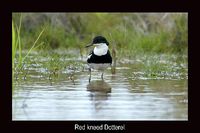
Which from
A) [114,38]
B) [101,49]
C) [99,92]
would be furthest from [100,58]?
[114,38]

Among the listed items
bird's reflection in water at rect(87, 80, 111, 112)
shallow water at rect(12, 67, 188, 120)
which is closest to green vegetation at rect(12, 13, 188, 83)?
shallow water at rect(12, 67, 188, 120)

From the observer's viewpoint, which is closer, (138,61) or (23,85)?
(23,85)

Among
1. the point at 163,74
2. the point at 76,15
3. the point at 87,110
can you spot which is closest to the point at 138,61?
the point at 163,74

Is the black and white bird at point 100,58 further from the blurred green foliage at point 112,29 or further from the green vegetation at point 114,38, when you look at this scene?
the blurred green foliage at point 112,29

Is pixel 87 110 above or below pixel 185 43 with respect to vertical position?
below

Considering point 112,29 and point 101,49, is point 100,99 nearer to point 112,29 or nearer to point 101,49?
point 101,49

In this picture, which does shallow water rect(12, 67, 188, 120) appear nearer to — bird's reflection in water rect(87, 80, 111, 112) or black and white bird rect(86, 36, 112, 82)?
bird's reflection in water rect(87, 80, 111, 112)

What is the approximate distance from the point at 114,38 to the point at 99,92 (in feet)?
27.4

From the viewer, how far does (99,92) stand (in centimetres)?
1152

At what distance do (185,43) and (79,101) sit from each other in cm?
847

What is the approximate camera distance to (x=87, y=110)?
9734 millimetres

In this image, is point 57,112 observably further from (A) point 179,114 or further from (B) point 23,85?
(B) point 23,85

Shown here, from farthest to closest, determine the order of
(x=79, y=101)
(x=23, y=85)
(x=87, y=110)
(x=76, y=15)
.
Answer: (x=76, y=15), (x=23, y=85), (x=79, y=101), (x=87, y=110)

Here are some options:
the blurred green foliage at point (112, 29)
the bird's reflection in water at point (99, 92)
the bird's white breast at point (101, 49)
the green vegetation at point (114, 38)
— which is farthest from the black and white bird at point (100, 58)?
the blurred green foliage at point (112, 29)
